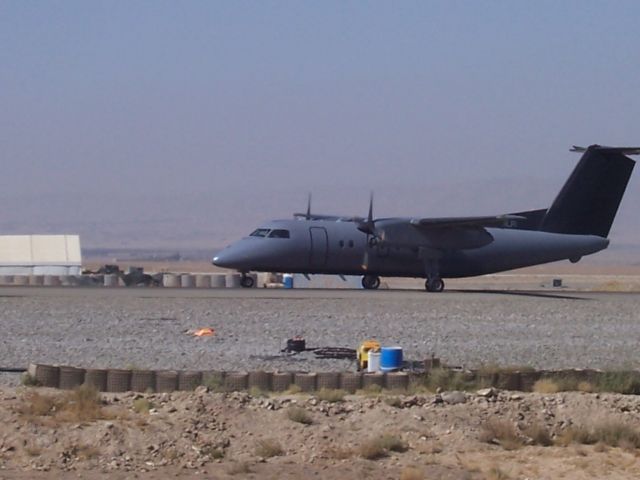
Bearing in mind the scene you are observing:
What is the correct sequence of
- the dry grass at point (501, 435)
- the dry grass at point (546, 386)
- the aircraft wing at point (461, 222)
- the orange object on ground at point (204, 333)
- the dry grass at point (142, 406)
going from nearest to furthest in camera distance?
the dry grass at point (501, 435) < the dry grass at point (142, 406) < the dry grass at point (546, 386) < the orange object on ground at point (204, 333) < the aircraft wing at point (461, 222)

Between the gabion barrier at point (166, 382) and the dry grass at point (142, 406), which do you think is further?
the gabion barrier at point (166, 382)

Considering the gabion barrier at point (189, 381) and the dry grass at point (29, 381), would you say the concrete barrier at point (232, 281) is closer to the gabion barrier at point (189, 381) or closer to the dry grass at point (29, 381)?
the dry grass at point (29, 381)

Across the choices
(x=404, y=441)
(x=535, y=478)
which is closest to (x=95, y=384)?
A: (x=404, y=441)

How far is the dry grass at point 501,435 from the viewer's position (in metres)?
15.4

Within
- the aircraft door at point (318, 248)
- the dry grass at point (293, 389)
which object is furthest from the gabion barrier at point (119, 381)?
the aircraft door at point (318, 248)

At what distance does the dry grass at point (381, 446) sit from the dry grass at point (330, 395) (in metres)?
1.37

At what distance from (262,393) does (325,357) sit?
4767 millimetres

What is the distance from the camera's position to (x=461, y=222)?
146 feet

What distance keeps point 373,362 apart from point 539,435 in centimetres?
411

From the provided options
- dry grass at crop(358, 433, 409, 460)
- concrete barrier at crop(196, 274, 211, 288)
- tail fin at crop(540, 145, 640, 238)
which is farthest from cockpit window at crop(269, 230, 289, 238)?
dry grass at crop(358, 433, 409, 460)

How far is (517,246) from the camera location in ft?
156

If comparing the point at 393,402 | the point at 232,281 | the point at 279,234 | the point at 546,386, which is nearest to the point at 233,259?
→ the point at 279,234

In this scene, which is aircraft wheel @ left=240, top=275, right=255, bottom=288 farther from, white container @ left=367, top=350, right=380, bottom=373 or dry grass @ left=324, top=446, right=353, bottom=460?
dry grass @ left=324, top=446, right=353, bottom=460

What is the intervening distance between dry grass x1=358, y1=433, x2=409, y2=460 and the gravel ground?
A: 5.58m
